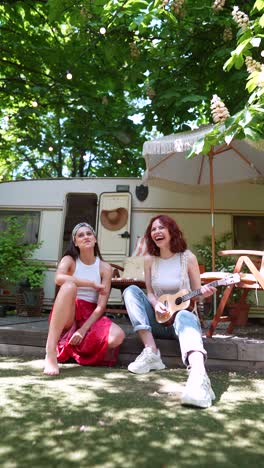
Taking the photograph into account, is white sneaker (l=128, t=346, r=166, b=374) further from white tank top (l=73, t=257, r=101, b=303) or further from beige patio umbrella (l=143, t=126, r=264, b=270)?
beige patio umbrella (l=143, t=126, r=264, b=270)

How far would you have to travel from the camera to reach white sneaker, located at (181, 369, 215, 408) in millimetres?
2076

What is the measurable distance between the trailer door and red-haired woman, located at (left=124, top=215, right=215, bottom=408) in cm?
325

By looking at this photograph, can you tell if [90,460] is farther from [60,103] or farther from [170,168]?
[60,103]

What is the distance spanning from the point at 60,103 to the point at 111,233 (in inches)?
95.0

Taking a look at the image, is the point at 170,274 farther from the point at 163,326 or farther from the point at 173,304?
the point at 163,326

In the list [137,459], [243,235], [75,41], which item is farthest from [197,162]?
[137,459]

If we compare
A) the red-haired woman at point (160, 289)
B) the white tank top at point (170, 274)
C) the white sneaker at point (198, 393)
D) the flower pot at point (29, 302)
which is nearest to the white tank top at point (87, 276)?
the red-haired woman at point (160, 289)

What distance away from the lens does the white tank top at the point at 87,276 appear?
327cm

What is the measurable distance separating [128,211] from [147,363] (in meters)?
3.99

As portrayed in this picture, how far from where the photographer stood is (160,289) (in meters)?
3.21

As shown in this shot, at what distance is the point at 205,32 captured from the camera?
5.40 m

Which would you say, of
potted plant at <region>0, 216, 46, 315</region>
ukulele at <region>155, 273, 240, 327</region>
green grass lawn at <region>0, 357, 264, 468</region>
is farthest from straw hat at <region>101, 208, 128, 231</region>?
green grass lawn at <region>0, 357, 264, 468</region>

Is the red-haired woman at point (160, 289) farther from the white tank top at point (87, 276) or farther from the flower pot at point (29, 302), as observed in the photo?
the flower pot at point (29, 302)

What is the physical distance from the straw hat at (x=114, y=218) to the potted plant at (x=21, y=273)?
120 cm
